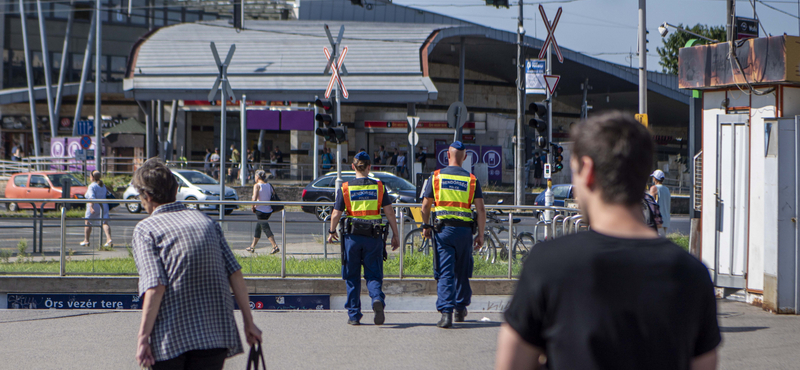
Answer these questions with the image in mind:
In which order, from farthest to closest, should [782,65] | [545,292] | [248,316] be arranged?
[782,65] → [248,316] → [545,292]

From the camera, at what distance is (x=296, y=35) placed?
3944 cm

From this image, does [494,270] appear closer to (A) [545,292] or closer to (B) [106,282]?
(B) [106,282]

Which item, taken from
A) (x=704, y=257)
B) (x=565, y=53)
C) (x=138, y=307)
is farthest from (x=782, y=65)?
(x=565, y=53)

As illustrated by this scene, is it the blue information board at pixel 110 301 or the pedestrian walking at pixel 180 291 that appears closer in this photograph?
the pedestrian walking at pixel 180 291

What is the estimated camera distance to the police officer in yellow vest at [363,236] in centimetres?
698

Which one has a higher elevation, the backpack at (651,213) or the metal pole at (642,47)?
the metal pole at (642,47)

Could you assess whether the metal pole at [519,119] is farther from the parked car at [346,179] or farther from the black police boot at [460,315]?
the black police boot at [460,315]

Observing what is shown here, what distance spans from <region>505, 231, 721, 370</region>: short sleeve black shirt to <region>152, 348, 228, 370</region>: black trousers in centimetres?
187

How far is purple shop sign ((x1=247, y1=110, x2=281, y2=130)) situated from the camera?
121 feet

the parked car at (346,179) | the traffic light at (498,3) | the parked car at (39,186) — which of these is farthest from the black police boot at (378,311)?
the parked car at (39,186)

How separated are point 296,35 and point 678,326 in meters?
39.1

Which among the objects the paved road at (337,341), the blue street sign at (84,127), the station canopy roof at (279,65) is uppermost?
the station canopy roof at (279,65)

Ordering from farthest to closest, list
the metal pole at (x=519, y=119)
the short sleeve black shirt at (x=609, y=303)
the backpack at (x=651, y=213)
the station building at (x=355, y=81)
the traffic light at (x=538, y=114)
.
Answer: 1. the station building at (x=355, y=81)
2. the metal pole at (x=519, y=119)
3. the traffic light at (x=538, y=114)
4. the backpack at (x=651, y=213)
5. the short sleeve black shirt at (x=609, y=303)

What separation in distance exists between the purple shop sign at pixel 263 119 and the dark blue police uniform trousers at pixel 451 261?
3080cm
